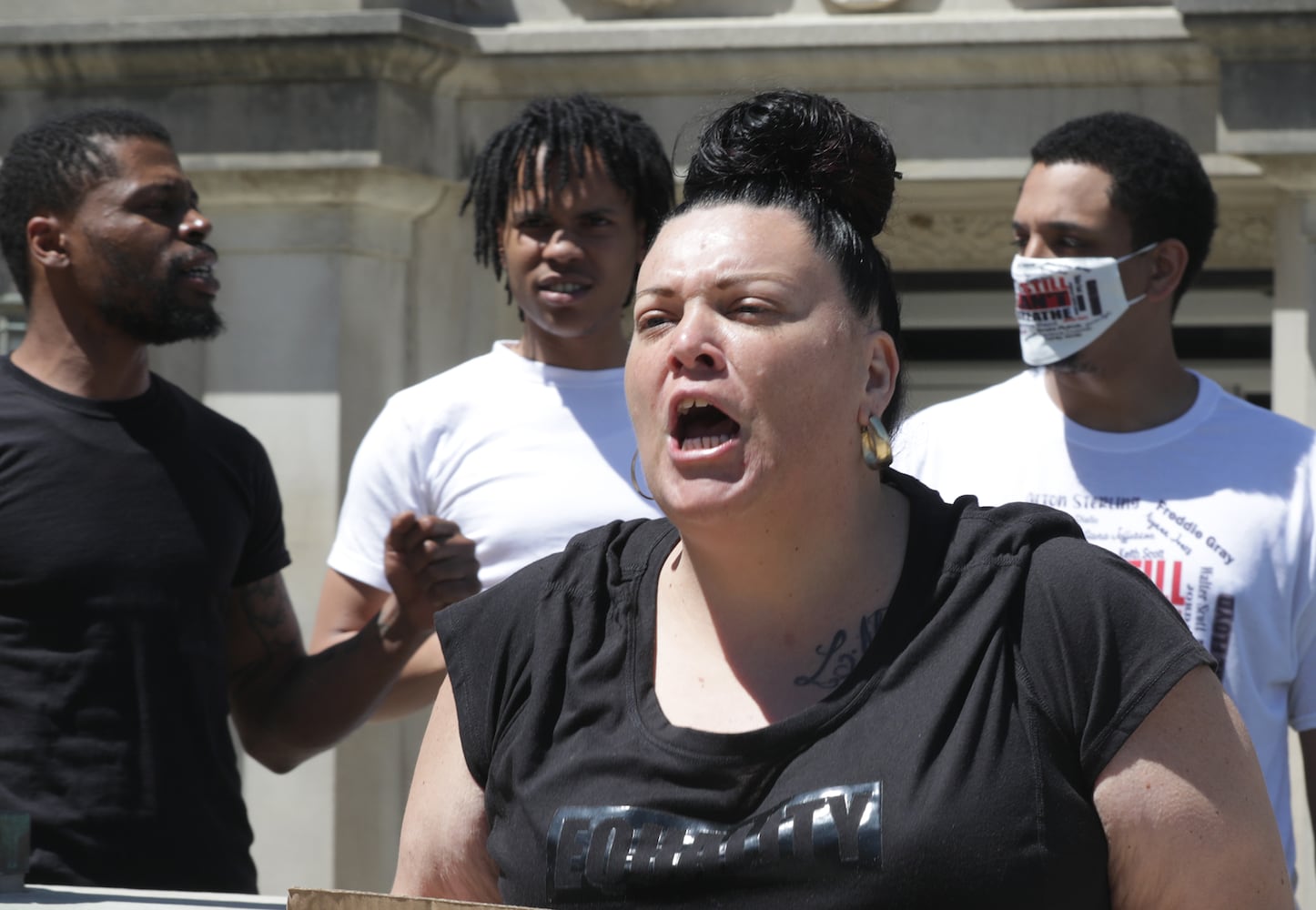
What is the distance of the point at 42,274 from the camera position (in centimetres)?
366

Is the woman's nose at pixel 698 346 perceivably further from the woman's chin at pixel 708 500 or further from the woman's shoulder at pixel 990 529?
the woman's shoulder at pixel 990 529

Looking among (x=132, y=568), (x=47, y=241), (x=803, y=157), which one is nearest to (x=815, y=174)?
(x=803, y=157)

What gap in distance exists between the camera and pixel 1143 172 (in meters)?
3.83

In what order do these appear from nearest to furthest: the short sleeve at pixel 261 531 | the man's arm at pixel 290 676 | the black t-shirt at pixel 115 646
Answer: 1. the black t-shirt at pixel 115 646
2. the man's arm at pixel 290 676
3. the short sleeve at pixel 261 531

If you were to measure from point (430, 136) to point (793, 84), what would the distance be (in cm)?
110

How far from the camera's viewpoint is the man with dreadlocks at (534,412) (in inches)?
139

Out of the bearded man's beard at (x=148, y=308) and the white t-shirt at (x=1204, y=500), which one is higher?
the bearded man's beard at (x=148, y=308)

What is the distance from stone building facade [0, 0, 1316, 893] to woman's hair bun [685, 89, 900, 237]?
306cm

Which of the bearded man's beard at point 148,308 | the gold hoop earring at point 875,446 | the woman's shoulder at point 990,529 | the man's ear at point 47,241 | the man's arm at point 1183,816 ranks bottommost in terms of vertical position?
the man's arm at point 1183,816

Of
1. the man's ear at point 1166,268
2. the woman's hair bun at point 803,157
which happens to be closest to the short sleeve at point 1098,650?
the woman's hair bun at point 803,157

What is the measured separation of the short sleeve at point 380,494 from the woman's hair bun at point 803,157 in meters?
1.50

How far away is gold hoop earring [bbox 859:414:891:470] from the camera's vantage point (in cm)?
218

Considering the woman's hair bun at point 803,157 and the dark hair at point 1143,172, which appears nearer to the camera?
the woman's hair bun at point 803,157

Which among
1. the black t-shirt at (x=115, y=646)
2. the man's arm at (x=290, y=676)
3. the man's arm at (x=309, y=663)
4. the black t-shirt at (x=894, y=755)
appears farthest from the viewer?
the man's arm at (x=290, y=676)
